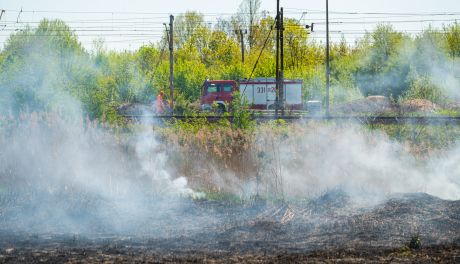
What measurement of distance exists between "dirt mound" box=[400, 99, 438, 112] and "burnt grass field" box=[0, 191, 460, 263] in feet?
78.9

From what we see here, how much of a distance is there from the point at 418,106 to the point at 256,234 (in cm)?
2879

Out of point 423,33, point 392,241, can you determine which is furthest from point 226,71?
point 392,241

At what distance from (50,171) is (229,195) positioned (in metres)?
4.44

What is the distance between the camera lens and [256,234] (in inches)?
447

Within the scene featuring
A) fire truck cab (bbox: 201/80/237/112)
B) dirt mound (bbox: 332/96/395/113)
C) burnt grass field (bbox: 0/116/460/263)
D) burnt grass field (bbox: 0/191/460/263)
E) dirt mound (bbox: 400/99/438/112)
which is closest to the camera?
burnt grass field (bbox: 0/191/460/263)

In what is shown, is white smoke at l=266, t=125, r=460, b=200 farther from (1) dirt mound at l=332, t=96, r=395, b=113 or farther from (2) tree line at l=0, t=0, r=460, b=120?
(1) dirt mound at l=332, t=96, r=395, b=113

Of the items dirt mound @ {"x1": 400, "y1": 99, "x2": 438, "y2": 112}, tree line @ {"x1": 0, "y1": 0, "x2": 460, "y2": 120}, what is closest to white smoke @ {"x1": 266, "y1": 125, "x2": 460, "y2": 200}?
tree line @ {"x1": 0, "y1": 0, "x2": 460, "y2": 120}

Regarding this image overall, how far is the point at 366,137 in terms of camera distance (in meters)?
19.2

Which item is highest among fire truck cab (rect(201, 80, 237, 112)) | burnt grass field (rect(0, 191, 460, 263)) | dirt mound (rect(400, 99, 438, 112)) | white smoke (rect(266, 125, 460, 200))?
fire truck cab (rect(201, 80, 237, 112))

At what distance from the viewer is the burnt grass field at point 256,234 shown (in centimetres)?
973

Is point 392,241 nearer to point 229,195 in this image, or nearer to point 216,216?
point 216,216

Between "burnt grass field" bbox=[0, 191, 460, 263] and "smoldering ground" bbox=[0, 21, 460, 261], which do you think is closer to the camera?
"burnt grass field" bbox=[0, 191, 460, 263]

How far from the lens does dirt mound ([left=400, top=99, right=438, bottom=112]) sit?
36.7 metres

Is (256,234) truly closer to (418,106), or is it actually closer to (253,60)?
(418,106)
